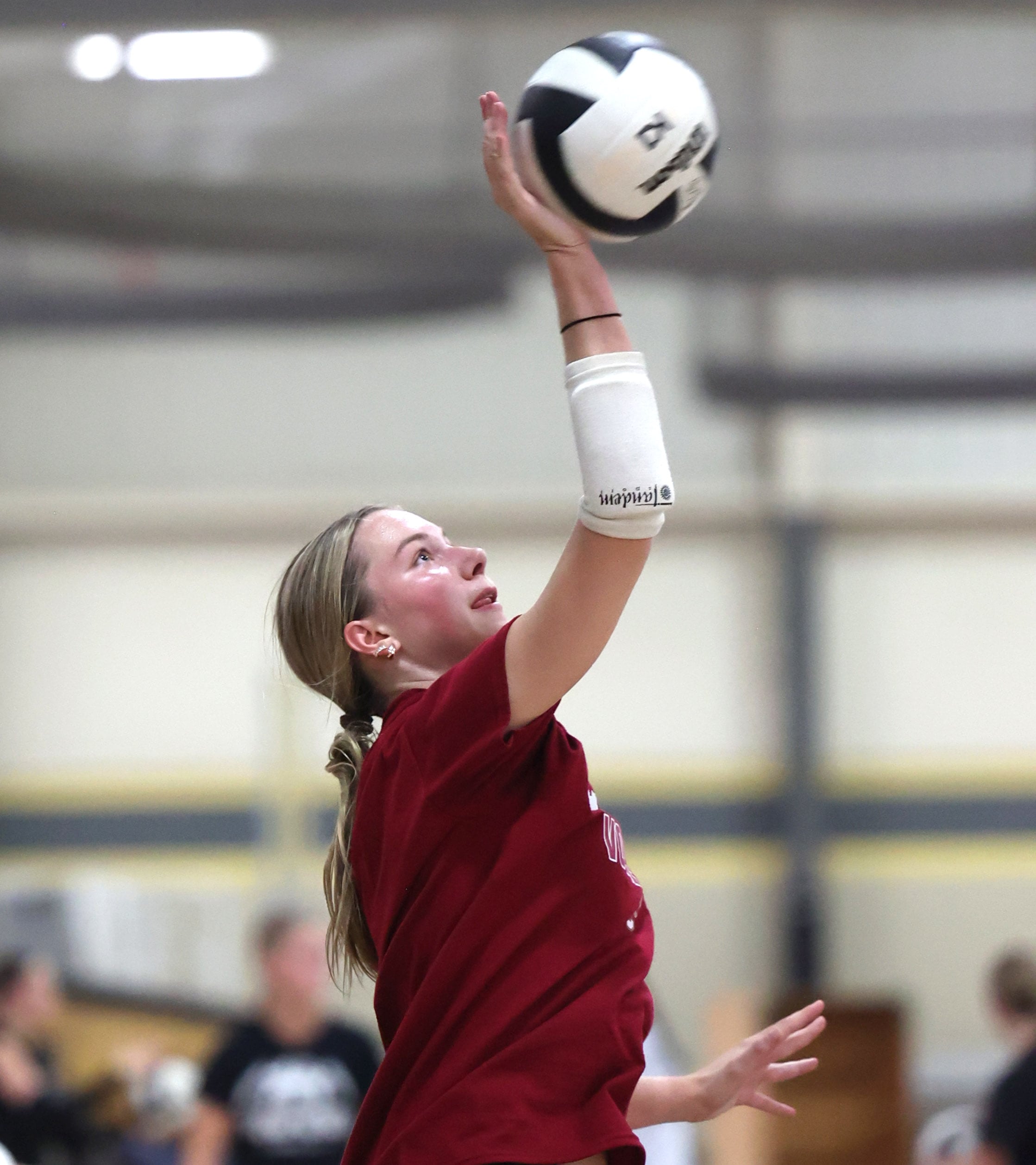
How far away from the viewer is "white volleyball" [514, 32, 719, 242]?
5.81 ft

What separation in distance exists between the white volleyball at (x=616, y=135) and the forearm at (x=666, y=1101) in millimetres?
1067

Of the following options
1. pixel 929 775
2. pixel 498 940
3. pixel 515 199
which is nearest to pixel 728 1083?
pixel 498 940

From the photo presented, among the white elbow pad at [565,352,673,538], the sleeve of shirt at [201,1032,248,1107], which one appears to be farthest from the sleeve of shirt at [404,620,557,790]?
the sleeve of shirt at [201,1032,248,1107]

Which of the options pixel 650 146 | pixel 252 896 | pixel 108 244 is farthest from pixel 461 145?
pixel 650 146

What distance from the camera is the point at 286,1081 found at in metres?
4.80

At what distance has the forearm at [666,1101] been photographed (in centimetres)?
201

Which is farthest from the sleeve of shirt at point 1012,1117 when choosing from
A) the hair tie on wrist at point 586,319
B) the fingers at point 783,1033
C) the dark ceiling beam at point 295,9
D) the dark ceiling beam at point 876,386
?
the dark ceiling beam at point 876,386

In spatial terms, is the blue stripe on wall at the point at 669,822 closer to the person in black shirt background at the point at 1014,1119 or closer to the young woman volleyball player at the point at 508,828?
the person in black shirt background at the point at 1014,1119

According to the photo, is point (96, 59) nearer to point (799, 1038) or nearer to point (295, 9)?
point (295, 9)

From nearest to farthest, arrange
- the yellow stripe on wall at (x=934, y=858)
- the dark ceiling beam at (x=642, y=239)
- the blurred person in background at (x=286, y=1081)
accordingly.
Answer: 1. the blurred person in background at (x=286, y=1081)
2. the dark ceiling beam at (x=642, y=239)
3. the yellow stripe on wall at (x=934, y=858)

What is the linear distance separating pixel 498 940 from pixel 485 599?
403 mm

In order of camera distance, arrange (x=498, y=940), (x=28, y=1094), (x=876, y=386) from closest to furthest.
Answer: (x=498, y=940) → (x=28, y=1094) → (x=876, y=386)

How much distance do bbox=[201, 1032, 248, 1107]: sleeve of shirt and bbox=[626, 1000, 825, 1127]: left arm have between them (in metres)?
3.10

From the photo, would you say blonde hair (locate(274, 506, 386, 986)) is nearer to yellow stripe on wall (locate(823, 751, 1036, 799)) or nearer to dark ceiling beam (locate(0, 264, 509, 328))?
dark ceiling beam (locate(0, 264, 509, 328))
